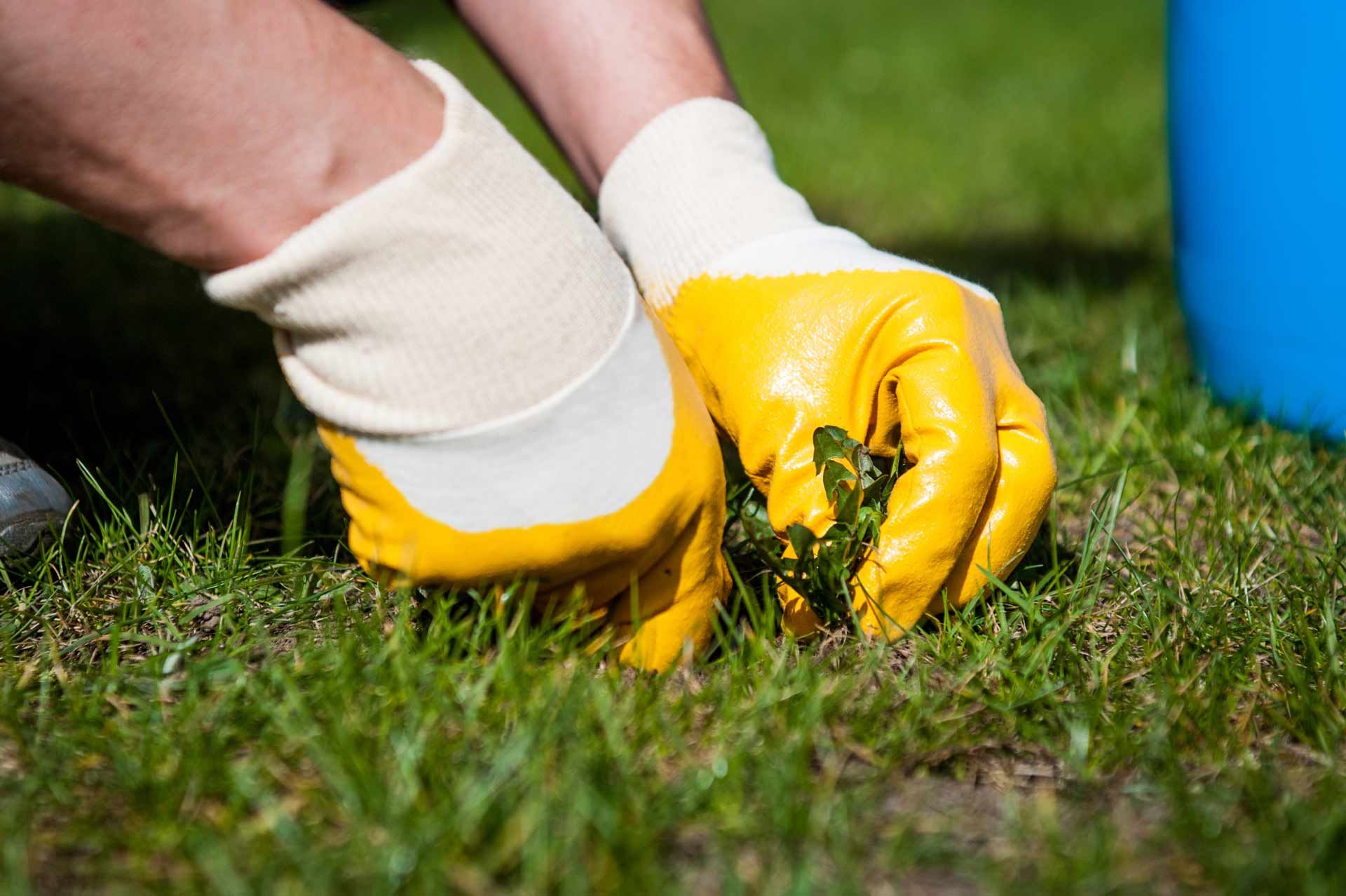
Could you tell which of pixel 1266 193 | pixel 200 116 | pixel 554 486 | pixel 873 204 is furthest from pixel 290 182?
pixel 873 204

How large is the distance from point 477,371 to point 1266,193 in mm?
1185

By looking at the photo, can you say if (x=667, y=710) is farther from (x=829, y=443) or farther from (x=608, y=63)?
(x=608, y=63)

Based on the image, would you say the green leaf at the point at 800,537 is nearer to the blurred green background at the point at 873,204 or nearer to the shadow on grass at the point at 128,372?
the shadow on grass at the point at 128,372

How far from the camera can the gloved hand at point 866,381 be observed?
3.51 feet

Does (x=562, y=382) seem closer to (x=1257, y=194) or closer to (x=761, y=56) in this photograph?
(x=1257, y=194)

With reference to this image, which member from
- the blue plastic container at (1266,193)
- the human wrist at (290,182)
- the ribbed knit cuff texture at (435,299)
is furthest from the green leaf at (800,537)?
the blue plastic container at (1266,193)

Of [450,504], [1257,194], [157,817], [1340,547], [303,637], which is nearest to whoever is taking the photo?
[157,817]

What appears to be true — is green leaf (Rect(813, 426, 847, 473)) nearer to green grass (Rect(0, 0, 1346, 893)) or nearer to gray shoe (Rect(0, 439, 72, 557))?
green grass (Rect(0, 0, 1346, 893))

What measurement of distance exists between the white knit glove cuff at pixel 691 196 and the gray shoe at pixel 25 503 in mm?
658

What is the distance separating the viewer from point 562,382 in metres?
0.95

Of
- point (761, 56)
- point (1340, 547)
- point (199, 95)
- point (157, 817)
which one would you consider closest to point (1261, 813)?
point (1340, 547)

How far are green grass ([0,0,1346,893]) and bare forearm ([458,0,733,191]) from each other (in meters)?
0.55

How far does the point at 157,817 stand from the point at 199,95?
53 cm

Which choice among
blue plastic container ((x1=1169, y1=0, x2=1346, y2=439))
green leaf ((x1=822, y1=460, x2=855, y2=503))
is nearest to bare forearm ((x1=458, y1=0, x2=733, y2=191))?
green leaf ((x1=822, y1=460, x2=855, y2=503))
